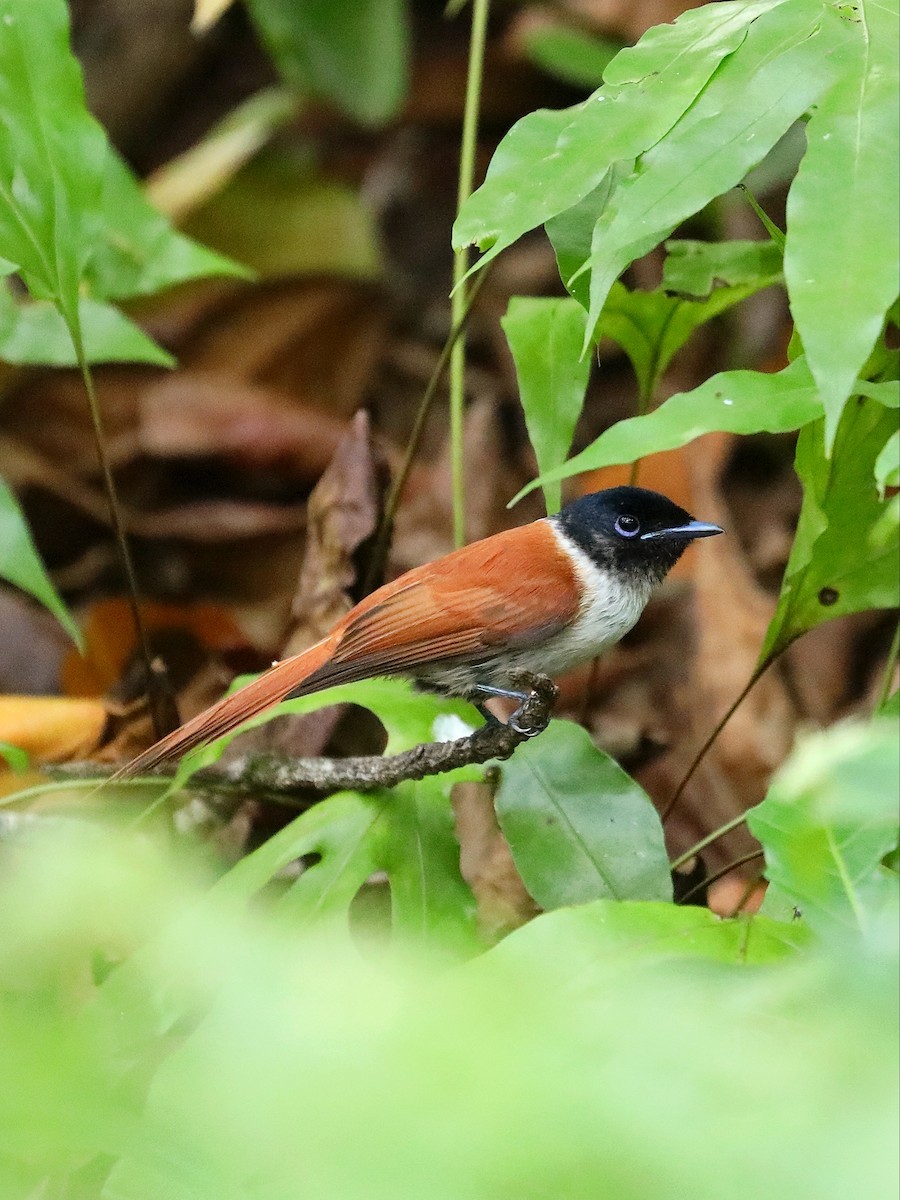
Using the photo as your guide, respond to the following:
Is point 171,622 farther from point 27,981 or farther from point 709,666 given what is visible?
point 27,981

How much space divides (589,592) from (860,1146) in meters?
1.56

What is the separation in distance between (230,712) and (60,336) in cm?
109

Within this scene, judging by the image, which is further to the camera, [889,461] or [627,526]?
[627,526]

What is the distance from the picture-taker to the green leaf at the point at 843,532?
1.75 m

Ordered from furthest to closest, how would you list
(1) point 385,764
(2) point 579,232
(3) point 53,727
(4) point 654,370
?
(3) point 53,727 → (4) point 654,370 → (1) point 385,764 → (2) point 579,232

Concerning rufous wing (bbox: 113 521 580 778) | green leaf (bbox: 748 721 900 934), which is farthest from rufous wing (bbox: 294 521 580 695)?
green leaf (bbox: 748 721 900 934)

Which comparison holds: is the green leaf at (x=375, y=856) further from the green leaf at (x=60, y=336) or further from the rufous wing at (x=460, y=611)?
the green leaf at (x=60, y=336)

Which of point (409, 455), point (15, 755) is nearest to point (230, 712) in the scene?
point (15, 755)

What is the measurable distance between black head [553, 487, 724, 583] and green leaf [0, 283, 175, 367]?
92 cm

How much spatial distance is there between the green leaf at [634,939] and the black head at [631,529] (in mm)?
875

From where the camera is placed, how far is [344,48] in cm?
492

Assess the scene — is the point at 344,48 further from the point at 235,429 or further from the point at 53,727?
the point at 53,727

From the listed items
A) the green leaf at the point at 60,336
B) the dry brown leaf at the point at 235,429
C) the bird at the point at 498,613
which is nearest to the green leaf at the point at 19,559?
the bird at the point at 498,613

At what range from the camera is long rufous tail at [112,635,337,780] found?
1816 millimetres
